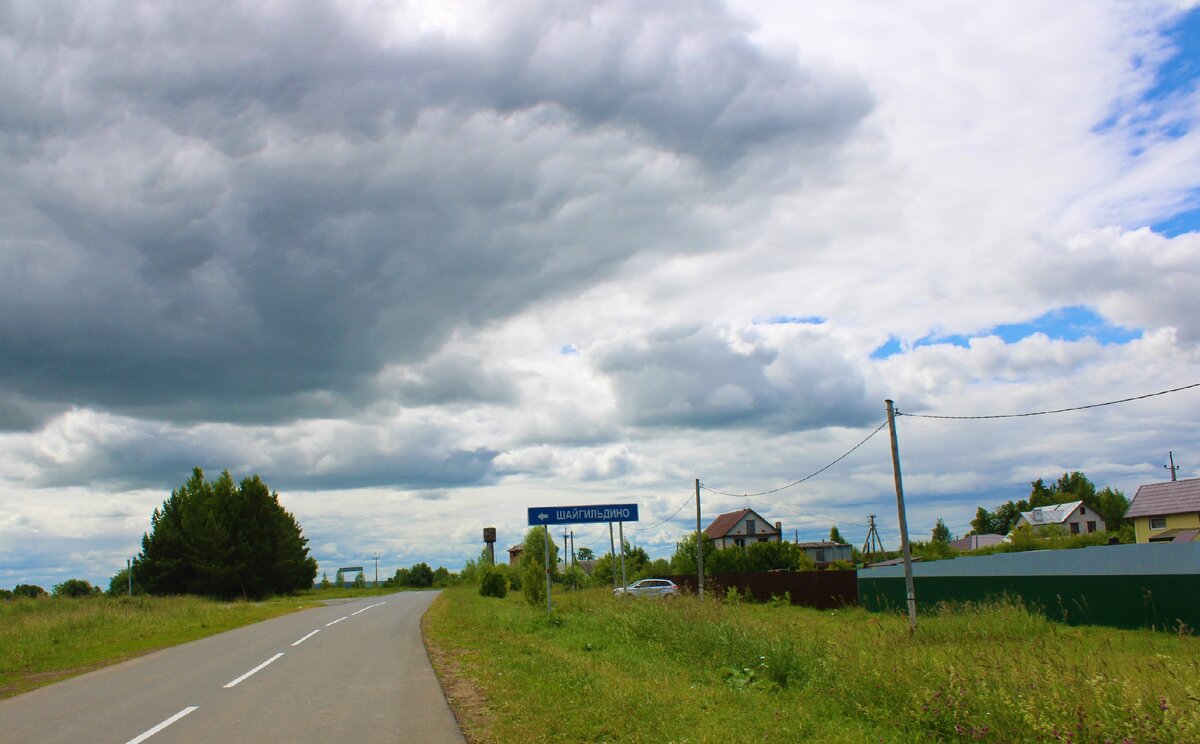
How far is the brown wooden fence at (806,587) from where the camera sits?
39.0m

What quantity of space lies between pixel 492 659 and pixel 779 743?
8872 mm

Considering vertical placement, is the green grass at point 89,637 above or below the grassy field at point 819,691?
below

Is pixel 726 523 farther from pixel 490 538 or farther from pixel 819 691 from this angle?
pixel 819 691

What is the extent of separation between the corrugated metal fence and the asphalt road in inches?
509

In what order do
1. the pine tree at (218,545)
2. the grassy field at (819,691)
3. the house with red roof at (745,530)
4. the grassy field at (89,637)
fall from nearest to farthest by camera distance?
1. the grassy field at (819,691)
2. the grassy field at (89,637)
3. the pine tree at (218,545)
4. the house with red roof at (745,530)

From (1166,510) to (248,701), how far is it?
5888 cm

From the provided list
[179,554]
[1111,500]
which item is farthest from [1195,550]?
[1111,500]

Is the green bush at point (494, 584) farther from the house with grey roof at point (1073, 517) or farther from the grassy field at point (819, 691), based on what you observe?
the house with grey roof at point (1073, 517)

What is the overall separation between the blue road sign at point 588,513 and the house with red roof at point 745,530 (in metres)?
75.1

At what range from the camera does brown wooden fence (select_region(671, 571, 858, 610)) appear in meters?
39.0

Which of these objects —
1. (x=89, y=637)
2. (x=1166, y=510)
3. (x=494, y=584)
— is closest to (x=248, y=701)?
(x=89, y=637)

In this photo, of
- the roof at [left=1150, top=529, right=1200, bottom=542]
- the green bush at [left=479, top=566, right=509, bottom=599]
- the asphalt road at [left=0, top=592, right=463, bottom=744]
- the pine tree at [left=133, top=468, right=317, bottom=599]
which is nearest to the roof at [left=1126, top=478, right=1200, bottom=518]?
the roof at [left=1150, top=529, right=1200, bottom=542]

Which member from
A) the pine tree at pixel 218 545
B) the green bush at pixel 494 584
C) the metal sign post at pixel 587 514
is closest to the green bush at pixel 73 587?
the pine tree at pixel 218 545

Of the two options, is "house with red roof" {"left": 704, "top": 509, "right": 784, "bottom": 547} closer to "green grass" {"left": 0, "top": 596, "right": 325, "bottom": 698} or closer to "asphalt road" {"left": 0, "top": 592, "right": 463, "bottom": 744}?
"green grass" {"left": 0, "top": 596, "right": 325, "bottom": 698}
